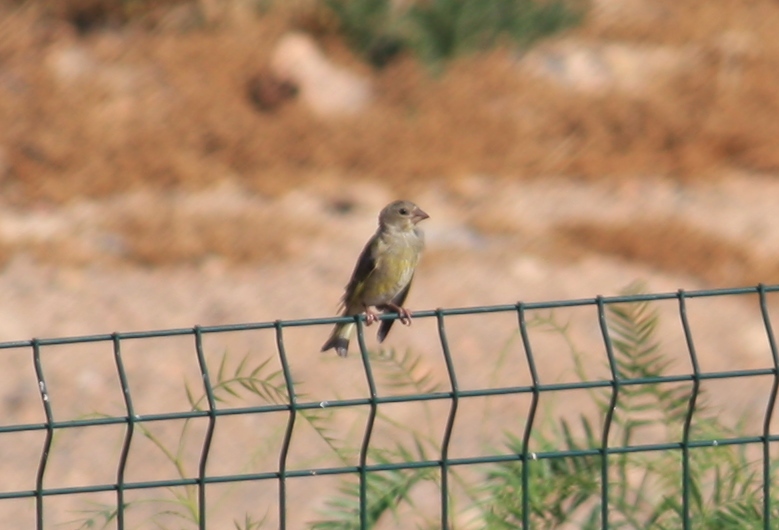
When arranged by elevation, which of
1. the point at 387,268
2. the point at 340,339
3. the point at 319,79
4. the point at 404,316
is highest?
the point at 319,79

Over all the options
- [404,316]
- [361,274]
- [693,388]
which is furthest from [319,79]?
[693,388]

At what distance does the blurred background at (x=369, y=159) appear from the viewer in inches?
377

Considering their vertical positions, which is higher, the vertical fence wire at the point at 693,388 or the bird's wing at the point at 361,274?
the bird's wing at the point at 361,274

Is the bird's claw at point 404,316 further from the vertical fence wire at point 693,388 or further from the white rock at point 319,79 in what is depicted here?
the white rock at point 319,79

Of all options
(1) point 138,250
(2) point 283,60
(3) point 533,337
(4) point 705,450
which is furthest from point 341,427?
(2) point 283,60

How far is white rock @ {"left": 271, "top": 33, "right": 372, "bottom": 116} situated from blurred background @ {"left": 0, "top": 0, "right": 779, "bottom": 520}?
16 mm

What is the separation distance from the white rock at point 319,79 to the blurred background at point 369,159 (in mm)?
16

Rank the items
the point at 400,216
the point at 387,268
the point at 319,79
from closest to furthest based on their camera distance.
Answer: the point at 387,268, the point at 400,216, the point at 319,79

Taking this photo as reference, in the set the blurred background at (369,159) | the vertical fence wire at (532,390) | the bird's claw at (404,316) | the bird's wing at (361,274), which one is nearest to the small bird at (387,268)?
the bird's wing at (361,274)

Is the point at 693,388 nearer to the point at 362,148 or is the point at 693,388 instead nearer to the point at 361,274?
the point at 361,274

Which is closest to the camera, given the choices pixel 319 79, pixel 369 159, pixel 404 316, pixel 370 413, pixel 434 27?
pixel 370 413

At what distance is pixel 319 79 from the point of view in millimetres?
11477

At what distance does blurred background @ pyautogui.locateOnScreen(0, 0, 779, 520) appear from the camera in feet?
31.4

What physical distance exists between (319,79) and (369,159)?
34.3 inches
